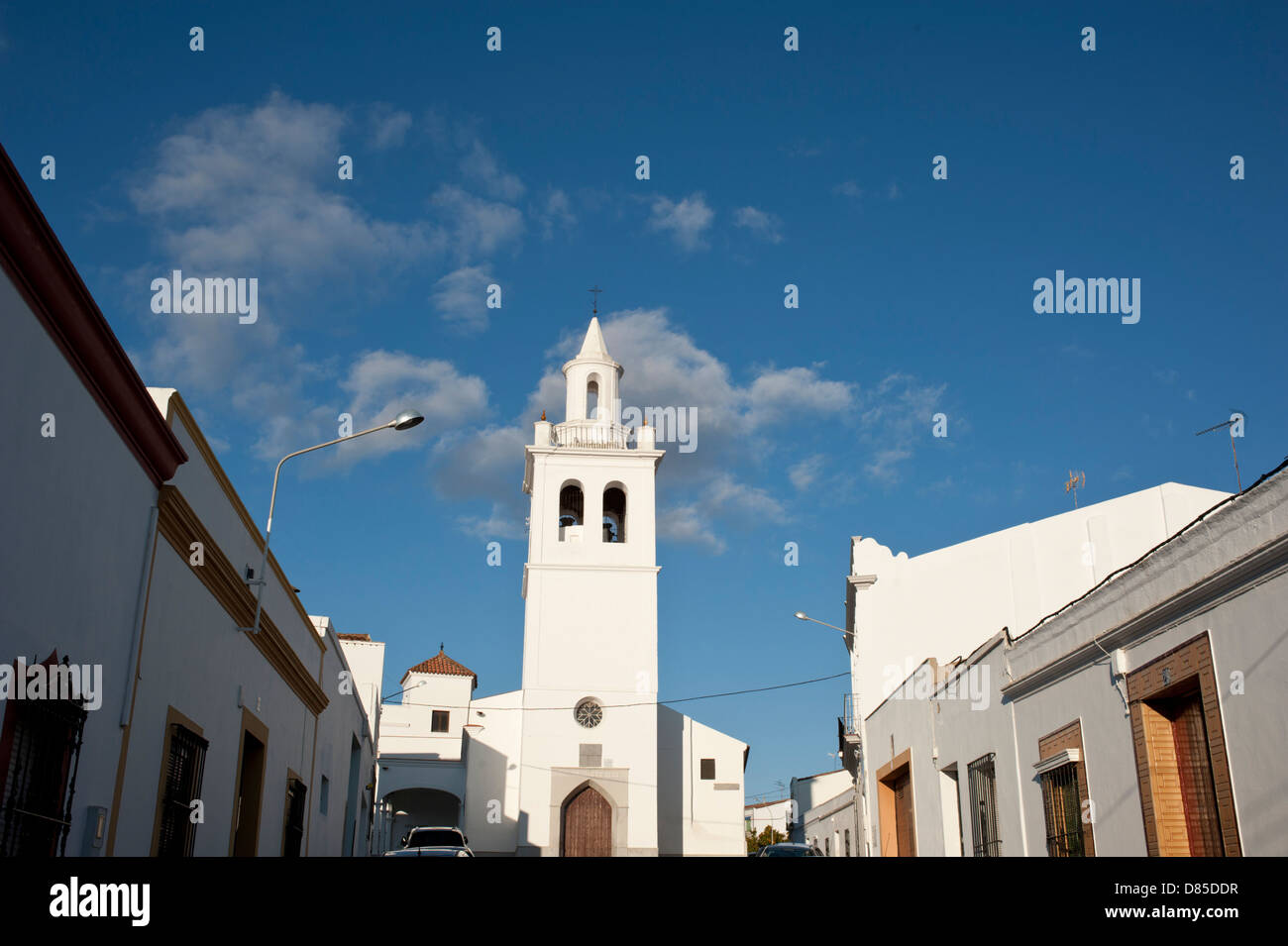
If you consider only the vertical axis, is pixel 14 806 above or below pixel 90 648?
below

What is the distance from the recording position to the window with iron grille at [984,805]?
15.5 m

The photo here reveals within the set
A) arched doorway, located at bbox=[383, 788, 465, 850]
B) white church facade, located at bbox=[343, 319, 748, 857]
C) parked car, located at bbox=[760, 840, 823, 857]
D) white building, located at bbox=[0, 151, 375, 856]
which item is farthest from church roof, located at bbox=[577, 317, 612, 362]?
white building, located at bbox=[0, 151, 375, 856]

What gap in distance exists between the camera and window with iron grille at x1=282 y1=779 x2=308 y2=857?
624 inches

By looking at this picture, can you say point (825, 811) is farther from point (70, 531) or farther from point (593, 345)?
point (70, 531)

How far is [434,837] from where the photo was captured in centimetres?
2444

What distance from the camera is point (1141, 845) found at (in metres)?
10.9

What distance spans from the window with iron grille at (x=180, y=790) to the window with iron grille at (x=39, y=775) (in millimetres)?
2379

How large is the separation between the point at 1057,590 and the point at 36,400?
22.1m

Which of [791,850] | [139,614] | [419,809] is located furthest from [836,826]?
[139,614]

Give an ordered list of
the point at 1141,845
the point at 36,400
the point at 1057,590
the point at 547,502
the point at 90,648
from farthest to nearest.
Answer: the point at 547,502, the point at 1057,590, the point at 1141,845, the point at 90,648, the point at 36,400

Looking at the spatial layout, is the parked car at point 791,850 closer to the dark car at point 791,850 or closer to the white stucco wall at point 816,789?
the dark car at point 791,850
